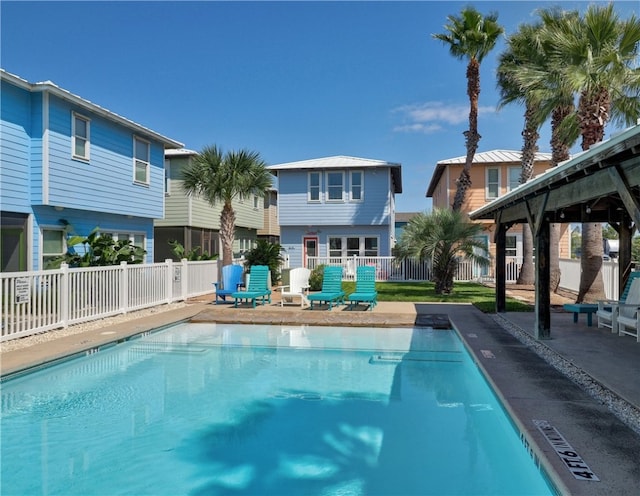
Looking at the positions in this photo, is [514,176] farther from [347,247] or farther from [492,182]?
[347,247]

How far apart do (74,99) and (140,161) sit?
4.14 m

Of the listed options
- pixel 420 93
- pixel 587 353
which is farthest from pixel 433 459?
pixel 420 93

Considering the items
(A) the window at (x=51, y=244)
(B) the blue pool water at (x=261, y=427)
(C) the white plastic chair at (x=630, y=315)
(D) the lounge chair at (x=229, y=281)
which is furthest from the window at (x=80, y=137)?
(C) the white plastic chair at (x=630, y=315)

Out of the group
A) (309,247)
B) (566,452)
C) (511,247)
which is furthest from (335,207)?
(566,452)

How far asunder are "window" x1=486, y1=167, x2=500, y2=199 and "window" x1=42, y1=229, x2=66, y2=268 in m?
20.3

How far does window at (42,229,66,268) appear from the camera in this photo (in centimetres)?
1324

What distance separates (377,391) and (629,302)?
6339mm

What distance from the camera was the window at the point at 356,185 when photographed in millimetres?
23734

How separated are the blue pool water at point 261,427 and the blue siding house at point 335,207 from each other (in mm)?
15007

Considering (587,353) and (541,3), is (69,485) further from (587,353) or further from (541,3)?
(541,3)

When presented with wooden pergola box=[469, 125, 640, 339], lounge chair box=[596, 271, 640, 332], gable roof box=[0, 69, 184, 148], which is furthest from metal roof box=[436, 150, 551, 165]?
gable roof box=[0, 69, 184, 148]

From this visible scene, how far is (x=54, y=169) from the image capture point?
42.3 feet

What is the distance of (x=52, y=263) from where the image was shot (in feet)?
40.5

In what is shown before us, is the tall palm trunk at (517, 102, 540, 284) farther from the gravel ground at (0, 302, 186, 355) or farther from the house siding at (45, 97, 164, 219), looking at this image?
the house siding at (45, 97, 164, 219)
